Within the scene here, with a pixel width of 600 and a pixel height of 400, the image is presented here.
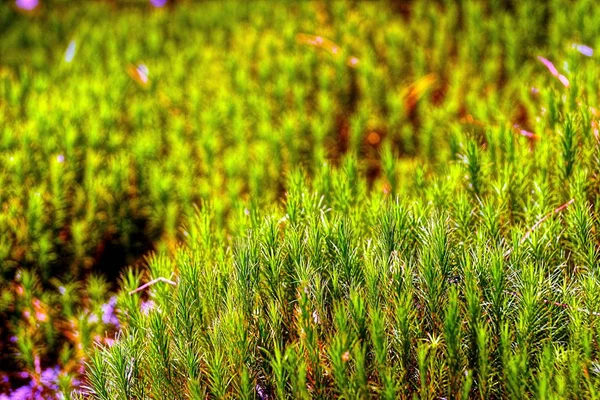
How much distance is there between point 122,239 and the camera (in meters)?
2.36

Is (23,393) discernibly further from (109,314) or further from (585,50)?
(585,50)

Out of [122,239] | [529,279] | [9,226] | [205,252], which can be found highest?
[529,279]

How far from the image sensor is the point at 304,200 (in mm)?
1704

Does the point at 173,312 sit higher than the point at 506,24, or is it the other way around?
the point at 506,24

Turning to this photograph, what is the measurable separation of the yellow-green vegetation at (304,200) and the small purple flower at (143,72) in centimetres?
2

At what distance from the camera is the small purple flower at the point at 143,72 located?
3.17 meters

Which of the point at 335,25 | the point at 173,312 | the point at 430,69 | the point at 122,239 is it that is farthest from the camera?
the point at 335,25

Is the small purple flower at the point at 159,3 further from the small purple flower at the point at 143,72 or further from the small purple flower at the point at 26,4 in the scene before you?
the small purple flower at the point at 143,72

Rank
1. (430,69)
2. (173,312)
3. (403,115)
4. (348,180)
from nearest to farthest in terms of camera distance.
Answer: (173,312), (348,180), (403,115), (430,69)

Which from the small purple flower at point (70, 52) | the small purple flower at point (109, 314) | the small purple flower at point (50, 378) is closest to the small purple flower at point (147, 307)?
the small purple flower at point (109, 314)

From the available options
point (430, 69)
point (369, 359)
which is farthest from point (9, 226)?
point (430, 69)

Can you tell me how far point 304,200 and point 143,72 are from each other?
1870 mm

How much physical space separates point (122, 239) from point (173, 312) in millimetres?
966

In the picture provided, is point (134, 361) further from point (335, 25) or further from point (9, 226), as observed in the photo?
point (335, 25)
